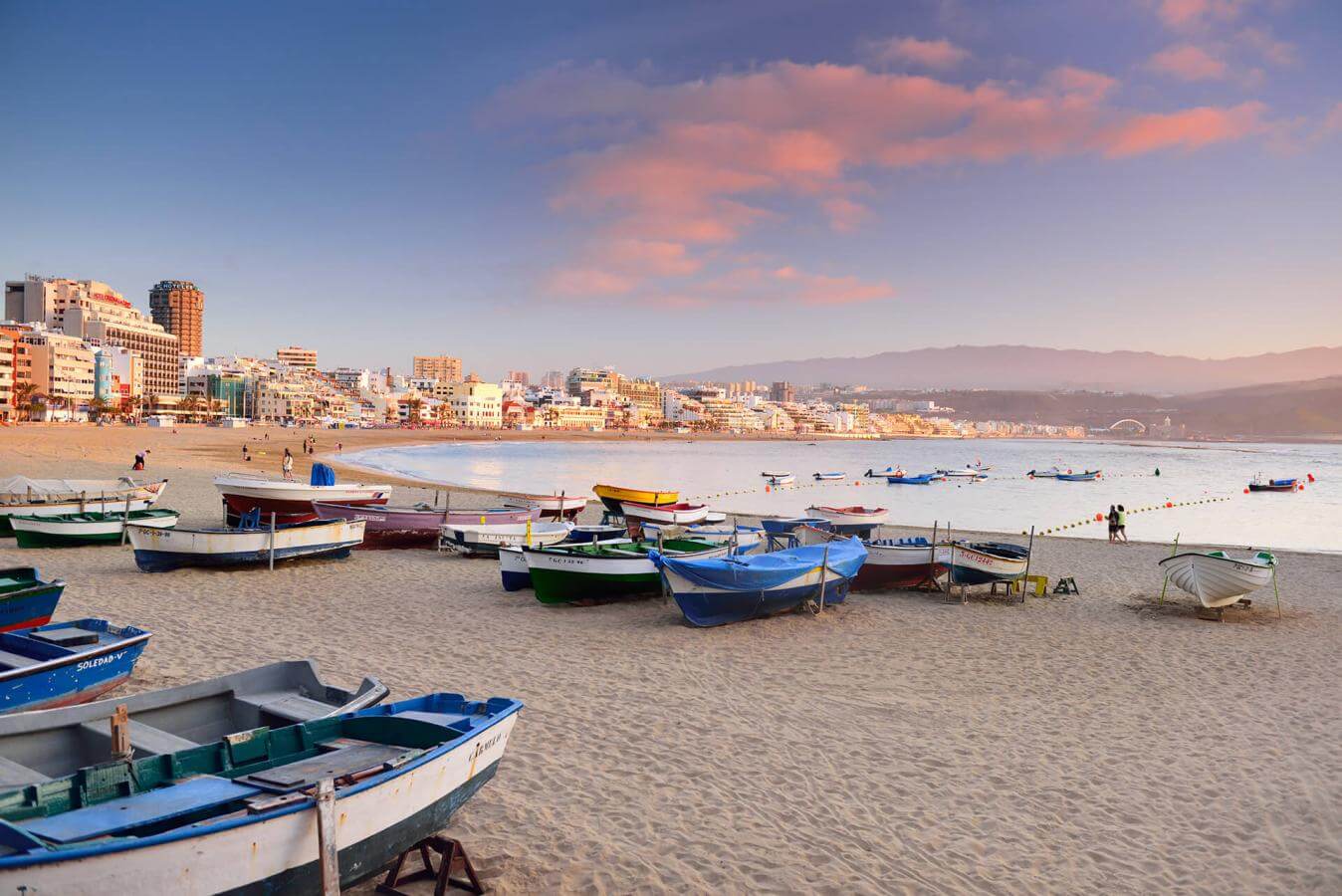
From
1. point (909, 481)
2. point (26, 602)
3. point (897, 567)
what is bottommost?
point (909, 481)

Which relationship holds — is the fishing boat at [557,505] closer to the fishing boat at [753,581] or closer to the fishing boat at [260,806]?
the fishing boat at [753,581]

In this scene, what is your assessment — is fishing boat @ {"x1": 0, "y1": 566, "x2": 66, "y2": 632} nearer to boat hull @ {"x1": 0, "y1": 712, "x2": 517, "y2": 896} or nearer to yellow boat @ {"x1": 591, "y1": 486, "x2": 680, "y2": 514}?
boat hull @ {"x1": 0, "y1": 712, "x2": 517, "y2": 896}

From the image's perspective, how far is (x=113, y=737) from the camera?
5.07m

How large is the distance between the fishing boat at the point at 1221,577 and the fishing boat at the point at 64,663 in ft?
54.4

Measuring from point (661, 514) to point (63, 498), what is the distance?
49.6ft

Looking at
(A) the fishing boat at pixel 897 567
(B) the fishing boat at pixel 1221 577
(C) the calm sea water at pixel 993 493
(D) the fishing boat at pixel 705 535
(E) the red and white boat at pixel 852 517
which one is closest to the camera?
(B) the fishing boat at pixel 1221 577

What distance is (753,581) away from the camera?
1361 centimetres

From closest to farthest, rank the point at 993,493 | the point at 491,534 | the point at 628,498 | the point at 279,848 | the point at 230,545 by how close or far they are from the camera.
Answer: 1. the point at 279,848
2. the point at 230,545
3. the point at 491,534
4. the point at 628,498
5. the point at 993,493

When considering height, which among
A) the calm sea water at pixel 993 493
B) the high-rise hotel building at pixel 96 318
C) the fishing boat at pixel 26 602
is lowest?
the calm sea water at pixel 993 493

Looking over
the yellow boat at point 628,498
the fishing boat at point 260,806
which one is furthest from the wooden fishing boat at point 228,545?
the fishing boat at point 260,806

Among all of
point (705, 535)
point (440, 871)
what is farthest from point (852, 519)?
point (440, 871)

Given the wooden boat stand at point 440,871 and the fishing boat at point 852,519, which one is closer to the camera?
the wooden boat stand at point 440,871

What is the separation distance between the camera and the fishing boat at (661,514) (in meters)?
24.1

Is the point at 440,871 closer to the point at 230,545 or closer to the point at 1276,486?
the point at 230,545
